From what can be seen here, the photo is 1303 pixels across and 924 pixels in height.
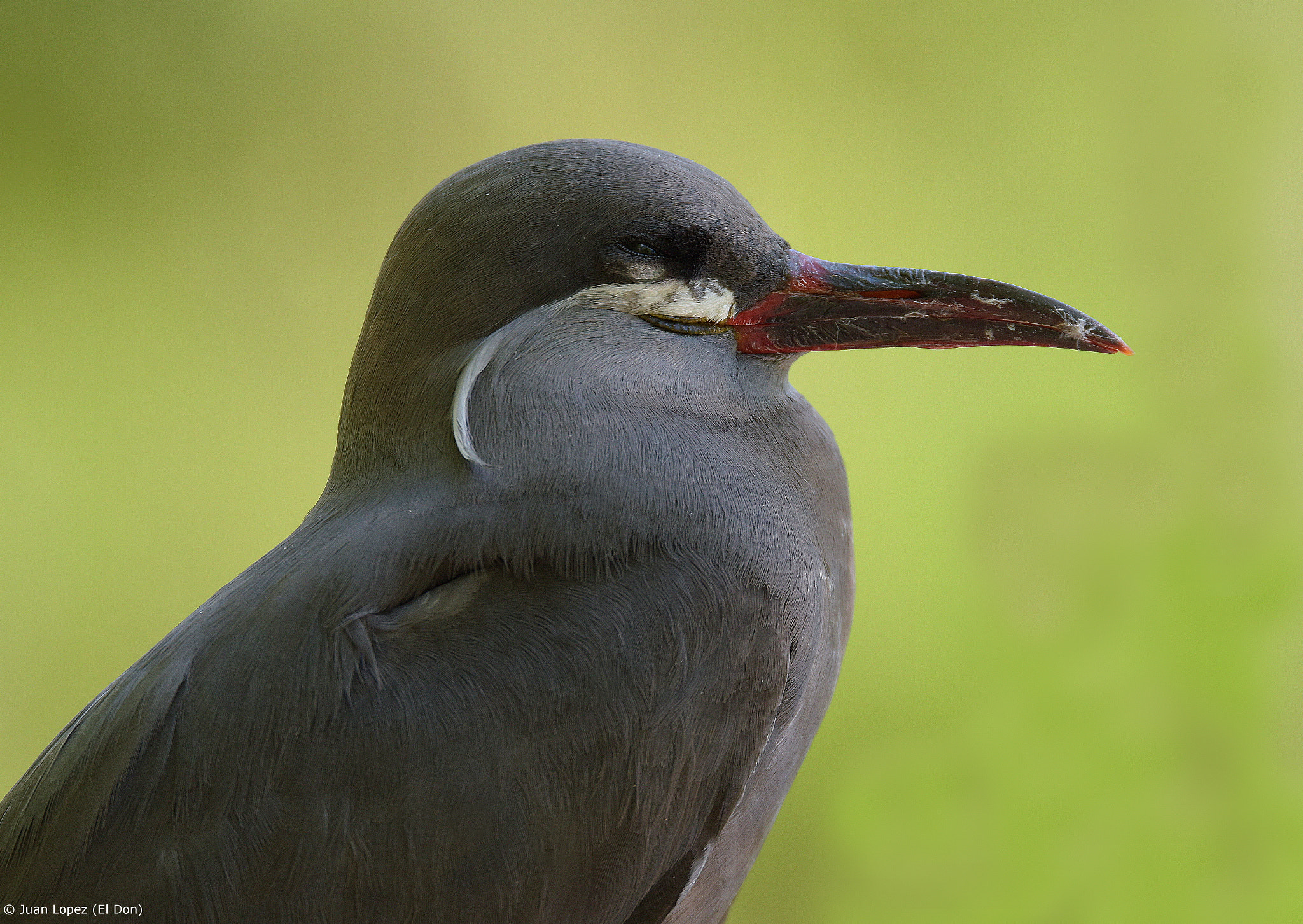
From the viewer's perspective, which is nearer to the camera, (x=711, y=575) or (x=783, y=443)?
(x=711, y=575)

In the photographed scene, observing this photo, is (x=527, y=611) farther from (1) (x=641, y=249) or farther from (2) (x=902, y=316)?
(2) (x=902, y=316)

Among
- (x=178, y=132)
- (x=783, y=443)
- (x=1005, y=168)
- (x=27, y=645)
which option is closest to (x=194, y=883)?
(x=783, y=443)

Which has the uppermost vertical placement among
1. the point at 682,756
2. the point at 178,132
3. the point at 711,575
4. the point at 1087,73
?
the point at 1087,73

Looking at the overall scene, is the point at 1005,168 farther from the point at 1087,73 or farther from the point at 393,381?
the point at 393,381

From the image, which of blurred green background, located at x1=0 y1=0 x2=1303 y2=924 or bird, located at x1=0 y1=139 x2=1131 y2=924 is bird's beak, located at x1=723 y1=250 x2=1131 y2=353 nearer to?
bird, located at x1=0 y1=139 x2=1131 y2=924

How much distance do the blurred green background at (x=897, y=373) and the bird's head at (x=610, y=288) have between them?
1.06 metres

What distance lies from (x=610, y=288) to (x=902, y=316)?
30 centimetres

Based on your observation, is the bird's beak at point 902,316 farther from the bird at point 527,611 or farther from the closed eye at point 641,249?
the closed eye at point 641,249

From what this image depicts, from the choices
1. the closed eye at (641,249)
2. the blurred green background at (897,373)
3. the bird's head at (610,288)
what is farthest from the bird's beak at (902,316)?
the blurred green background at (897,373)

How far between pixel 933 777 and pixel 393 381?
1.53 m

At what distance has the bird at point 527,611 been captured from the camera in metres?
0.95

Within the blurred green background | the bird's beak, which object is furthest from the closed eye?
the blurred green background

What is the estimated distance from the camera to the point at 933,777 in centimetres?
224

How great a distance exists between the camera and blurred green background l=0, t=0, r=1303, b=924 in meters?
2.16
